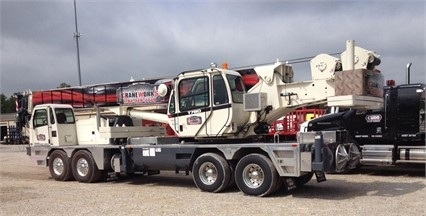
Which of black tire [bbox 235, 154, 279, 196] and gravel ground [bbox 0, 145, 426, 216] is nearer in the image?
gravel ground [bbox 0, 145, 426, 216]

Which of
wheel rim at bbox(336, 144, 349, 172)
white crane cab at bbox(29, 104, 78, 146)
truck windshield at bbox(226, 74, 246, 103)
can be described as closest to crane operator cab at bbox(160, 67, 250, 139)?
truck windshield at bbox(226, 74, 246, 103)

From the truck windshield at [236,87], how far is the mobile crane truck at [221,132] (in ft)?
0.09

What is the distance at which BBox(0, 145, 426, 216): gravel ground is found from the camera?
30.0 ft

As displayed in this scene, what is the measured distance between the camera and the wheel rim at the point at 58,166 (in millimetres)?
15174

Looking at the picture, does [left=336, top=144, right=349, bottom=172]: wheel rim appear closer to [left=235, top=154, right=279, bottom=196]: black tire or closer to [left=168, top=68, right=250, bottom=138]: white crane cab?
[left=235, top=154, right=279, bottom=196]: black tire

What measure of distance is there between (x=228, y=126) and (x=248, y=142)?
2.44ft

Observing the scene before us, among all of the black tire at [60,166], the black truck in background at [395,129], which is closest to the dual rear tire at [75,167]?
the black tire at [60,166]

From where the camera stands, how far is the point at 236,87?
1191cm

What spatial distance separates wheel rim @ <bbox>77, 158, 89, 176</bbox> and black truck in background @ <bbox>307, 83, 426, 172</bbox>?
808cm

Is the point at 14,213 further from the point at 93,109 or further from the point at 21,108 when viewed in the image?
the point at 21,108

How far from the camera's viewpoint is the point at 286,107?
11.4 metres

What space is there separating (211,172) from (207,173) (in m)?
0.12

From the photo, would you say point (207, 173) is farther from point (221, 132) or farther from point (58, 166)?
point (58, 166)

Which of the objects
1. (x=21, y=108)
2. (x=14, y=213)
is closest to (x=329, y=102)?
(x=14, y=213)
